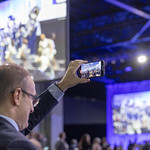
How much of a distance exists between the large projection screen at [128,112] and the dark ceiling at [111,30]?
3.98 ft

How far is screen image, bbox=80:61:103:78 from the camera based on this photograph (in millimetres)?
1465

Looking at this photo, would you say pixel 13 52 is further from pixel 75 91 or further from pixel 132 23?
pixel 75 91

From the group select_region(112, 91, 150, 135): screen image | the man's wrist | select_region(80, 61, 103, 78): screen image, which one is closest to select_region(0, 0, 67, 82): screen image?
the man's wrist

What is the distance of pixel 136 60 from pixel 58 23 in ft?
32.3

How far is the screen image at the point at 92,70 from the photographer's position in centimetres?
146

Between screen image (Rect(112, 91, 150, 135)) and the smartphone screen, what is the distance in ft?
36.9

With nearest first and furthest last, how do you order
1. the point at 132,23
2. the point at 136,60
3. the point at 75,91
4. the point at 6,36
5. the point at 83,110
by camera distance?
the point at 6,36 → the point at 132,23 → the point at 136,60 → the point at 75,91 → the point at 83,110

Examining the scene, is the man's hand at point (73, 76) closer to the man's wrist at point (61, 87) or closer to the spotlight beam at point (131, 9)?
the man's wrist at point (61, 87)

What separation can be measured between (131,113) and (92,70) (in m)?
11.8

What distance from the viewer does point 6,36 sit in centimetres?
265

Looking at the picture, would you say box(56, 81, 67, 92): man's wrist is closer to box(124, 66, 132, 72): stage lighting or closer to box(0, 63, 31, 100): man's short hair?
box(0, 63, 31, 100): man's short hair

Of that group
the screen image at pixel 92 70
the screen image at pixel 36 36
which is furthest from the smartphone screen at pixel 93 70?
the screen image at pixel 36 36

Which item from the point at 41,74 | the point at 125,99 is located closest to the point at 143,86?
the point at 125,99

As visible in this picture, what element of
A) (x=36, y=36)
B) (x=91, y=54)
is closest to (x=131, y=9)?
(x=91, y=54)
